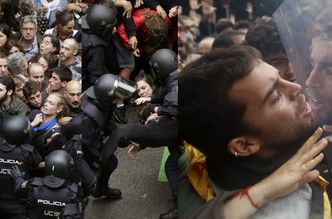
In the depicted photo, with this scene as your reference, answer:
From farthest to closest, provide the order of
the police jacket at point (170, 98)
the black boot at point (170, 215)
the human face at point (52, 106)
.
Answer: the human face at point (52, 106), the black boot at point (170, 215), the police jacket at point (170, 98)

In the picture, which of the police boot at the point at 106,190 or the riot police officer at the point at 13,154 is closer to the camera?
the police boot at the point at 106,190

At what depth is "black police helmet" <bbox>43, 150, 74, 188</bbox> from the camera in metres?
4.26

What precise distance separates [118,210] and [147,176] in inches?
9.3

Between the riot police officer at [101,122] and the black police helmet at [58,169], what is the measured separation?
2.06 feet

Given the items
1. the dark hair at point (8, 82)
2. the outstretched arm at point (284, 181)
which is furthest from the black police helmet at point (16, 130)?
the outstretched arm at point (284, 181)

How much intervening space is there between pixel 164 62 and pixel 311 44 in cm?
73

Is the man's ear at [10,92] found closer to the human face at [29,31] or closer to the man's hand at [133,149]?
the human face at [29,31]

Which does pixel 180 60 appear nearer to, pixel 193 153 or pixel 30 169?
pixel 193 153

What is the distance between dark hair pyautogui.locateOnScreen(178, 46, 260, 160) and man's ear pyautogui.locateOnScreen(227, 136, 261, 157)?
0.02m

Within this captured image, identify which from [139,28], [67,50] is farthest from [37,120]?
[139,28]

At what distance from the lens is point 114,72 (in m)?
3.64

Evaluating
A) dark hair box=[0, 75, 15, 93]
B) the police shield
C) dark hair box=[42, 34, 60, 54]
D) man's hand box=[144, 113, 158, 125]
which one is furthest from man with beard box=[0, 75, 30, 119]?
the police shield

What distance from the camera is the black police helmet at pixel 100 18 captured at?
3520mm

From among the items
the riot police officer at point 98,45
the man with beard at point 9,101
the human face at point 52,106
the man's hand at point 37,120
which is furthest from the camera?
the man with beard at point 9,101
